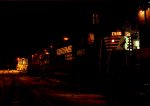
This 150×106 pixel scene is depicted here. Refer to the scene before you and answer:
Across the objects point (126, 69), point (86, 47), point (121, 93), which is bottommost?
point (121, 93)

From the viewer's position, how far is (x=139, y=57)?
77.0ft

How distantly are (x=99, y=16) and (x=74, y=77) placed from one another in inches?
320

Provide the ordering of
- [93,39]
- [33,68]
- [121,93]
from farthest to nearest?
[33,68] < [93,39] < [121,93]

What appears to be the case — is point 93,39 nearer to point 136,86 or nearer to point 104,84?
point 104,84

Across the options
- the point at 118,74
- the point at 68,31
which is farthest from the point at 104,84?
the point at 68,31

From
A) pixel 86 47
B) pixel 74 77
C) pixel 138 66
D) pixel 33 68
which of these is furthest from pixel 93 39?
pixel 33 68

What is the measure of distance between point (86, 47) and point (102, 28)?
496 centimetres

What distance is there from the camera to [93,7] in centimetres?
3238

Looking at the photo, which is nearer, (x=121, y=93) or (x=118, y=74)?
(x=121, y=93)

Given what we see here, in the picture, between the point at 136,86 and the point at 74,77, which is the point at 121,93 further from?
the point at 74,77

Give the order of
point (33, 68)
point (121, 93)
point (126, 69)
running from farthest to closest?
point (33, 68)
point (126, 69)
point (121, 93)

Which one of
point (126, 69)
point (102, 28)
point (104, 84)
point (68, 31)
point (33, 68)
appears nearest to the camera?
point (126, 69)

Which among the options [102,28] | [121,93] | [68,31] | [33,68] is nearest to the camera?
[121,93]

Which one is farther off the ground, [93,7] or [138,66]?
[93,7]
